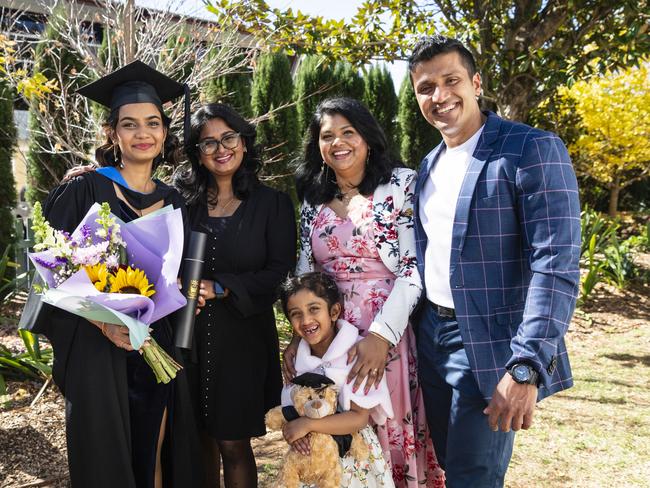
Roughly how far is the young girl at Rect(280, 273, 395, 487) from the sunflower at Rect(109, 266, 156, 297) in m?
0.67

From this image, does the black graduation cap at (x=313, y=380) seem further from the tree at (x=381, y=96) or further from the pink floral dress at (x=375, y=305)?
the tree at (x=381, y=96)

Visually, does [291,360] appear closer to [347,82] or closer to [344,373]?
[344,373]

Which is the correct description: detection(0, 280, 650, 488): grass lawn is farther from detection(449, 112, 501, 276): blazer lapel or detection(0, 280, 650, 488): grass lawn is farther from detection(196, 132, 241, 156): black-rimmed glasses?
detection(196, 132, 241, 156): black-rimmed glasses

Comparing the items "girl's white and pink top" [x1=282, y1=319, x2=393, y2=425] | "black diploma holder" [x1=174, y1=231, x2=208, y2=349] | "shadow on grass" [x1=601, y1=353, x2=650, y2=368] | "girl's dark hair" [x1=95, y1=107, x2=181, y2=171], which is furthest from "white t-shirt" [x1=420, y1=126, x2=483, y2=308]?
"shadow on grass" [x1=601, y1=353, x2=650, y2=368]

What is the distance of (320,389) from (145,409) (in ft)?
2.53

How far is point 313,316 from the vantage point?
2535mm

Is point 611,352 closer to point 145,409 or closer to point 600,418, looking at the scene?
point 600,418

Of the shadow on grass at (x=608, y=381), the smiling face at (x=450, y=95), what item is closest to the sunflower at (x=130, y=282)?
the smiling face at (x=450, y=95)

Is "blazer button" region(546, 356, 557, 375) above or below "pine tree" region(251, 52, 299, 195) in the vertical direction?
below

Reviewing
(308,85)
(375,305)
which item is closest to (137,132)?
(375,305)

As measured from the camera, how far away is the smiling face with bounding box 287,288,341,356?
253 cm

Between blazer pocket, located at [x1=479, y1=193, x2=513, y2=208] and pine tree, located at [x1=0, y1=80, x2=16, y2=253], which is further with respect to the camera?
pine tree, located at [x1=0, y1=80, x2=16, y2=253]

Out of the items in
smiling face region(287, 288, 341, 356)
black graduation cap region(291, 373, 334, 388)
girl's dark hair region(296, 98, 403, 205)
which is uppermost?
girl's dark hair region(296, 98, 403, 205)

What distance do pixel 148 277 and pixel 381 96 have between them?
8.83 metres
